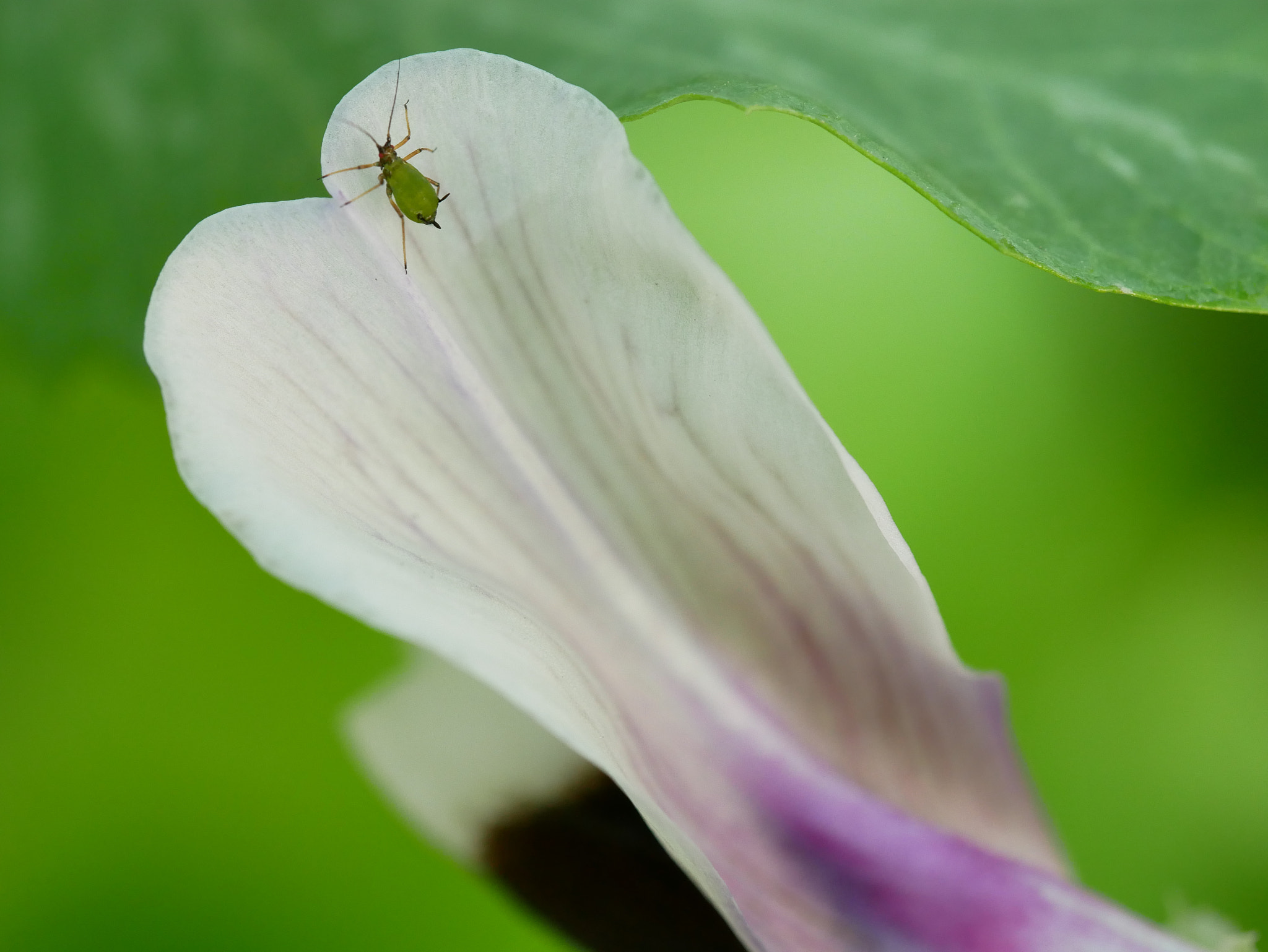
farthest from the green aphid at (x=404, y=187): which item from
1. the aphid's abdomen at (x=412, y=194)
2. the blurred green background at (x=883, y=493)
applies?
the blurred green background at (x=883, y=493)

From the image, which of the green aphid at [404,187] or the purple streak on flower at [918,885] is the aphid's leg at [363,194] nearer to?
the green aphid at [404,187]

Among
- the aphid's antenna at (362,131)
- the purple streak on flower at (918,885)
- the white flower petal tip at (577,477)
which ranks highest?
the aphid's antenna at (362,131)

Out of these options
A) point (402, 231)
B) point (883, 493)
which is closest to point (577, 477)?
point (402, 231)

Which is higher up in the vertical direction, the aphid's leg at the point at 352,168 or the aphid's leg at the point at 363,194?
the aphid's leg at the point at 352,168

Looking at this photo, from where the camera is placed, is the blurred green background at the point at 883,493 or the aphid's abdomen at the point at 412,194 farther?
the blurred green background at the point at 883,493

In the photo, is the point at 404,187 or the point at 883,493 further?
the point at 883,493

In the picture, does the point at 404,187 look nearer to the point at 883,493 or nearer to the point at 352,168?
the point at 352,168
